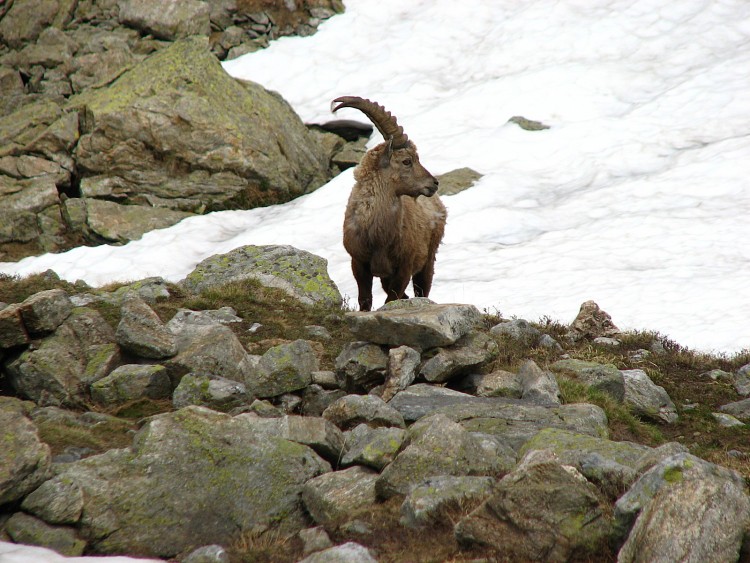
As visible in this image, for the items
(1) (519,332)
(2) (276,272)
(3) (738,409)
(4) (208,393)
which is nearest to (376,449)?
(4) (208,393)

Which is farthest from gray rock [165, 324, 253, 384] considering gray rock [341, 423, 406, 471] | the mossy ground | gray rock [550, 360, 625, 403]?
gray rock [550, 360, 625, 403]

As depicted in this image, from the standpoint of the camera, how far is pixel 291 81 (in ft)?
96.2

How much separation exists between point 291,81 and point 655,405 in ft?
76.6

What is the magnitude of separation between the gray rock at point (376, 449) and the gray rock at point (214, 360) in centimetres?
216

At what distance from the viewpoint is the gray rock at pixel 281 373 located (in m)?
7.63

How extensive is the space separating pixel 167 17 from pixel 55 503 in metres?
28.8

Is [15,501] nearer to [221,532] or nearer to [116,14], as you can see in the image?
[221,532]

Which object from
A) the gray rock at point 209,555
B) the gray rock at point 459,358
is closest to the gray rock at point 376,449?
the gray rock at point 209,555

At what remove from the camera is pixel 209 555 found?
175 inches

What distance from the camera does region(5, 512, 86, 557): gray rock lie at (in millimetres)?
4465

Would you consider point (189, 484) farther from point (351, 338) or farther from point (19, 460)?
point (351, 338)

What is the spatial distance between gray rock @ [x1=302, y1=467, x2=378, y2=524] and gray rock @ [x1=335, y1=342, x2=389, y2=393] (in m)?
2.86

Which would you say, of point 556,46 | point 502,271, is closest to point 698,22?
point 556,46

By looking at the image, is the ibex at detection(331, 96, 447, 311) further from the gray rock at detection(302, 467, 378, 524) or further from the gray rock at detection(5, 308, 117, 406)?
the gray rock at detection(302, 467, 378, 524)
